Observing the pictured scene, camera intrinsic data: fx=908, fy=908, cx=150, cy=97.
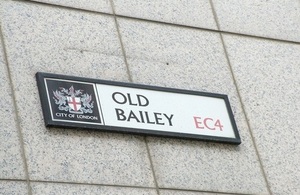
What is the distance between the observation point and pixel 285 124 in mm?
7688

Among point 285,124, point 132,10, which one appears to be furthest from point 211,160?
point 132,10

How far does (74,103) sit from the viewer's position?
21.7ft

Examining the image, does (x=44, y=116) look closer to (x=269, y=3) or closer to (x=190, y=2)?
(x=190, y=2)

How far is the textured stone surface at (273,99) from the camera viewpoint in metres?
7.36

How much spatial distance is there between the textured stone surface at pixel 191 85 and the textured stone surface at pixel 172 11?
0.31ft

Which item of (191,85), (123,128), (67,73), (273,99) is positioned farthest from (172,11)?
(123,128)

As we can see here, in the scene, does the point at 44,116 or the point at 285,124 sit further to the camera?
the point at 285,124

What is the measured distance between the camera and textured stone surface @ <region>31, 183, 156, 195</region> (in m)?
6.13

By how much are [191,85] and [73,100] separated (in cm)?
117

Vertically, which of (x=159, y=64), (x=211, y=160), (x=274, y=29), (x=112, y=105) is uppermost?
(x=274, y=29)

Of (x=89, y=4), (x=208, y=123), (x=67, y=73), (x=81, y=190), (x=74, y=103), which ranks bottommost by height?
(x=81, y=190)

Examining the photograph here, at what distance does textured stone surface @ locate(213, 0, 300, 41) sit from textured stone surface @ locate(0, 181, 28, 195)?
2730 millimetres

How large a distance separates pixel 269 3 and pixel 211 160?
7.10 feet

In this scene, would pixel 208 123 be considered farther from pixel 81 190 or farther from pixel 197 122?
pixel 81 190
